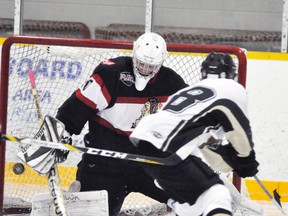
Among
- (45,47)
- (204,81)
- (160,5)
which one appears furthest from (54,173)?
(160,5)

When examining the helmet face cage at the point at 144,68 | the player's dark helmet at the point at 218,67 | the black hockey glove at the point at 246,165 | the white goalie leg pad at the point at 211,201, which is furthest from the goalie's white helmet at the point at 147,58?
the white goalie leg pad at the point at 211,201

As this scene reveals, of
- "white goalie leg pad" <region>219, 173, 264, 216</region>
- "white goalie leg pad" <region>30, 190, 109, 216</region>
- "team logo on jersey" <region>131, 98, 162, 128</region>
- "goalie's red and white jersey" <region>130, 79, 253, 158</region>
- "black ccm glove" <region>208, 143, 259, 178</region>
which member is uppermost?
"goalie's red and white jersey" <region>130, 79, 253, 158</region>

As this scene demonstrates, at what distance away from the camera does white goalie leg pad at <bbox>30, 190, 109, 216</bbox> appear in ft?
11.3

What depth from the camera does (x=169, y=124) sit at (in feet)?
9.11

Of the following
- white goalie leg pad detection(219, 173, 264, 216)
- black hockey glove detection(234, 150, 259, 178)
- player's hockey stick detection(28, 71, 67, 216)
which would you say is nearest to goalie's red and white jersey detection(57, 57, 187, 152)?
player's hockey stick detection(28, 71, 67, 216)

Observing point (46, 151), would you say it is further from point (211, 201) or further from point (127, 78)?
point (211, 201)

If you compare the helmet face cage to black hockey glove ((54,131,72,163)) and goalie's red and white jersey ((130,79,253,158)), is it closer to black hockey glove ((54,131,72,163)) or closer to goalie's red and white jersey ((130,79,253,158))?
black hockey glove ((54,131,72,163))

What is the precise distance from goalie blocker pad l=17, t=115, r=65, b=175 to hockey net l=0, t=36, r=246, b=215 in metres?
0.49

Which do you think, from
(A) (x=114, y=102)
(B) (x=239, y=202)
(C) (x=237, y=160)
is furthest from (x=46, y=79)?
(C) (x=237, y=160)

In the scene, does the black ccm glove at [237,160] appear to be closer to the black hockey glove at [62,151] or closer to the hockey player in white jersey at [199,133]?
the hockey player in white jersey at [199,133]

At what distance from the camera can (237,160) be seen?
3.01 m

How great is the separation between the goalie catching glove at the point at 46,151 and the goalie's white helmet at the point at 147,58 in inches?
15.7

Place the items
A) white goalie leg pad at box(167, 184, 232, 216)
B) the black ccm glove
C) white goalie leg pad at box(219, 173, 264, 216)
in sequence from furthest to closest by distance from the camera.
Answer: white goalie leg pad at box(219, 173, 264, 216), the black ccm glove, white goalie leg pad at box(167, 184, 232, 216)

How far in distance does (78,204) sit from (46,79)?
4.05 feet
